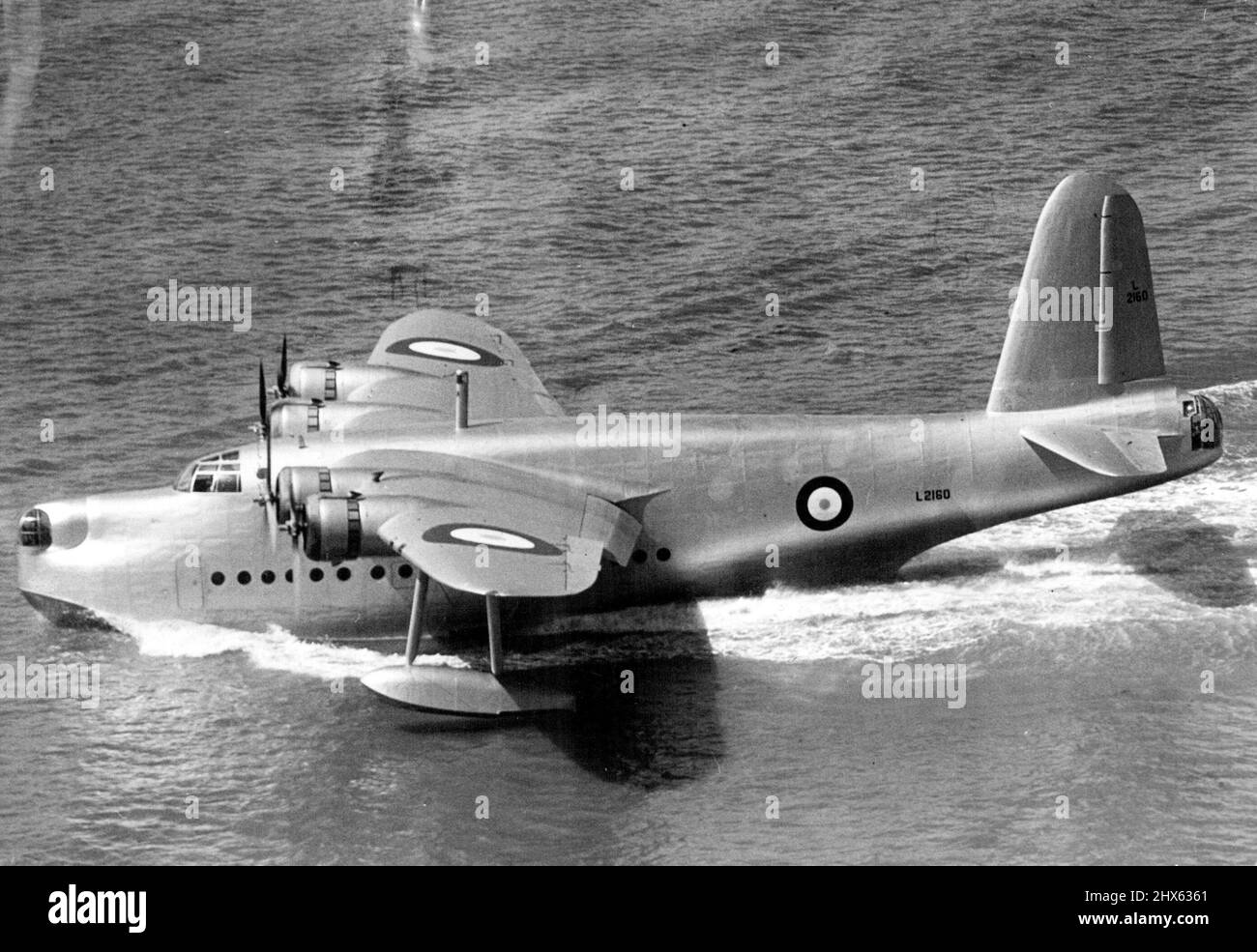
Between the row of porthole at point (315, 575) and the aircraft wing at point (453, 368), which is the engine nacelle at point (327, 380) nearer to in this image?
the aircraft wing at point (453, 368)

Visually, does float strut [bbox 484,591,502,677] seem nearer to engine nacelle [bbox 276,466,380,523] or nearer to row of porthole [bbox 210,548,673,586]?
row of porthole [bbox 210,548,673,586]

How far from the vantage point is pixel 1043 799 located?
119ft

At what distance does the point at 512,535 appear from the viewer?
38.3m

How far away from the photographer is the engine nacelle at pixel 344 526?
1497 inches

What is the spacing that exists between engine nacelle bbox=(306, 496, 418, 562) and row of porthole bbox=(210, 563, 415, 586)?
353cm

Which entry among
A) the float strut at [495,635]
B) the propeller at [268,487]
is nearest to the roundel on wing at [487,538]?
the float strut at [495,635]

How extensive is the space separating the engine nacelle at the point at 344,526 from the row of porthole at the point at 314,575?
3533 millimetres

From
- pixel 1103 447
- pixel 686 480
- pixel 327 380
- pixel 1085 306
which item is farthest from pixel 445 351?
pixel 1103 447

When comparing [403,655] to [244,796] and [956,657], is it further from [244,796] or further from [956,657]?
[956,657]

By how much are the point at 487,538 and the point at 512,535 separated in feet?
2.22

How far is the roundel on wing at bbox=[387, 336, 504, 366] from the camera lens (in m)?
47.1

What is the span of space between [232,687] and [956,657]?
1588 cm

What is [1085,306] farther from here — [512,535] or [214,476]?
[214,476]
